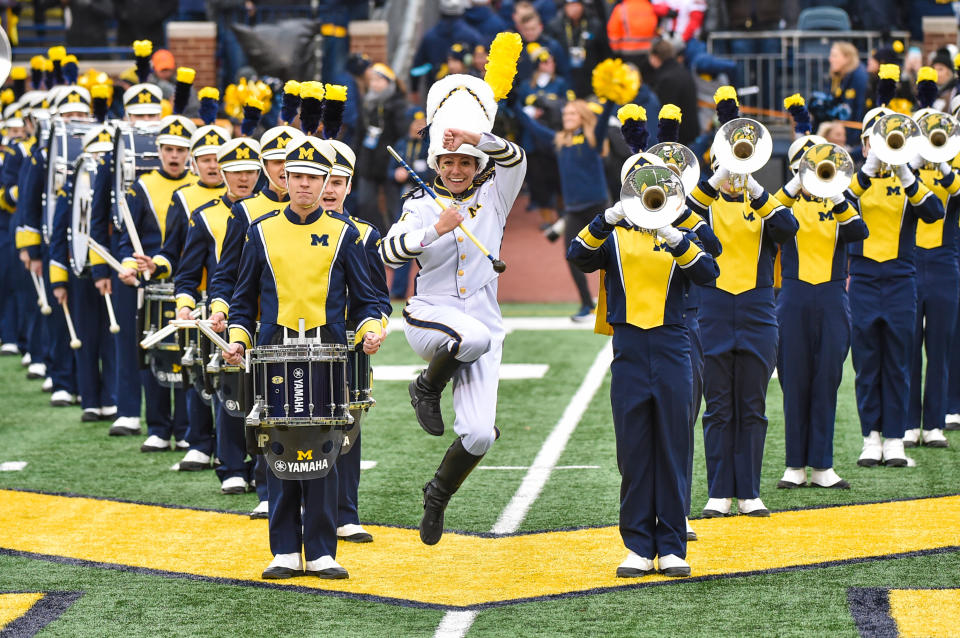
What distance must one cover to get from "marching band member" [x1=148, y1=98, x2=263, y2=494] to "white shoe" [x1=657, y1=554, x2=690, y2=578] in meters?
3.04

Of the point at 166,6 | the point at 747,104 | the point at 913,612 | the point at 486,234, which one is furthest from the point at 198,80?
the point at 913,612

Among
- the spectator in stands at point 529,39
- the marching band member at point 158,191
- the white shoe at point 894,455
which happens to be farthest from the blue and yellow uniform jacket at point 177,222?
the spectator in stands at point 529,39

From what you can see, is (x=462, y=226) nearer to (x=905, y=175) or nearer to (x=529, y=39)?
(x=905, y=175)

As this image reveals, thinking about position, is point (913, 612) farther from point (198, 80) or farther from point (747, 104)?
point (198, 80)

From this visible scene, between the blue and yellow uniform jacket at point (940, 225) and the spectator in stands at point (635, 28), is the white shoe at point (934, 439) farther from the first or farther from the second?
the spectator in stands at point (635, 28)

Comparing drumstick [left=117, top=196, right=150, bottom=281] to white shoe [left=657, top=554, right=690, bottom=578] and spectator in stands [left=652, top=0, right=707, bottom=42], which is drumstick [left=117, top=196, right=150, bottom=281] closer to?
white shoe [left=657, top=554, right=690, bottom=578]

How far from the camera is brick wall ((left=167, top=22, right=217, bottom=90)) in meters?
23.5

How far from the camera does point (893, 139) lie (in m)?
10.4

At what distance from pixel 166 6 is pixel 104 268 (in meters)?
11.8

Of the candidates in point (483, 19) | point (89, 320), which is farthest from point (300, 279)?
point (483, 19)

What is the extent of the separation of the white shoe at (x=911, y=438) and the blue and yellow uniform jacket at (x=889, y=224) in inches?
49.1

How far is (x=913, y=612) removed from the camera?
7160mm

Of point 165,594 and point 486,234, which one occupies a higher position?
point 486,234

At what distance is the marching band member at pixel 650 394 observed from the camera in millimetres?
7941
